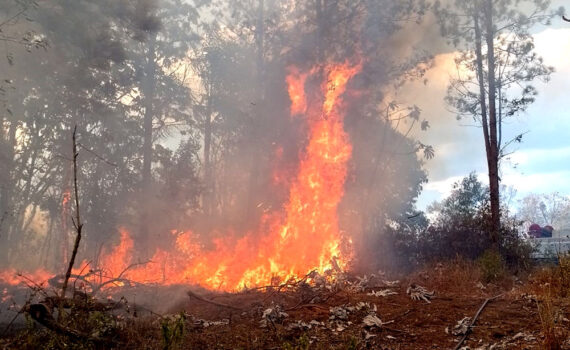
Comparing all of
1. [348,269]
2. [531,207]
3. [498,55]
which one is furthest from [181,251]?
[531,207]

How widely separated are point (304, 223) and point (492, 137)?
27.6 feet

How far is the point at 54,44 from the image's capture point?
18.1 meters

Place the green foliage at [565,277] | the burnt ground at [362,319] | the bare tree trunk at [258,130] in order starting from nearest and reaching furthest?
the burnt ground at [362,319], the green foliage at [565,277], the bare tree trunk at [258,130]

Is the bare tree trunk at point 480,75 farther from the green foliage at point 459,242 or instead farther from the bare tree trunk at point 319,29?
the bare tree trunk at point 319,29

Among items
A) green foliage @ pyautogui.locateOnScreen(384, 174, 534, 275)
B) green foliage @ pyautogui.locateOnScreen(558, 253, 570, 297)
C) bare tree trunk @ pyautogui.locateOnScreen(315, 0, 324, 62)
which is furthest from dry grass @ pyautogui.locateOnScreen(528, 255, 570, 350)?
bare tree trunk @ pyautogui.locateOnScreen(315, 0, 324, 62)

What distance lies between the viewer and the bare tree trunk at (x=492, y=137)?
611 inches

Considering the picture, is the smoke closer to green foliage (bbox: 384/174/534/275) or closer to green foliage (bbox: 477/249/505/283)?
green foliage (bbox: 384/174/534/275)

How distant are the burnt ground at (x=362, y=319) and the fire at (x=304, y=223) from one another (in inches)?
165

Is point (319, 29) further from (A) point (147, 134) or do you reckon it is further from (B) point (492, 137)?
(A) point (147, 134)

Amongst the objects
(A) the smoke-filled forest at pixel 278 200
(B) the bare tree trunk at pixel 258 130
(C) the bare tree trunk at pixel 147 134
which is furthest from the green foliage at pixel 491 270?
(C) the bare tree trunk at pixel 147 134

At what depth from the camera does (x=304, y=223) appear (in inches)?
670

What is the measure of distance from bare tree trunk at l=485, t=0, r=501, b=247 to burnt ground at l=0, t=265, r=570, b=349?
391cm

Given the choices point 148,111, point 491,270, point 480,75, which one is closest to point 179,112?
point 148,111

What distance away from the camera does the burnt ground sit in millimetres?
6734
